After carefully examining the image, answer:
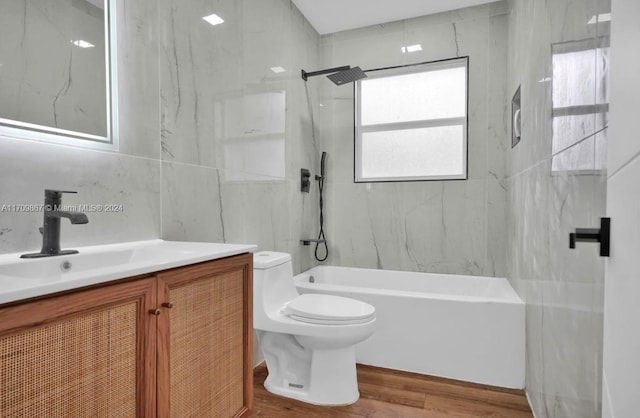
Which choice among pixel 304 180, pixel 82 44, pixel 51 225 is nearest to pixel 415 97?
pixel 304 180

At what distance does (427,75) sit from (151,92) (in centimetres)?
240

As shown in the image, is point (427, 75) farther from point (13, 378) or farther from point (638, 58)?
point (13, 378)

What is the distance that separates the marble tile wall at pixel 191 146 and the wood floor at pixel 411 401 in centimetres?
96

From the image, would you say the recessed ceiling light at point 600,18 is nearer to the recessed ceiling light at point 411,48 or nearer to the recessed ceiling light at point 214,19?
the recessed ceiling light at point 214,19

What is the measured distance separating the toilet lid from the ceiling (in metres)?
2.32

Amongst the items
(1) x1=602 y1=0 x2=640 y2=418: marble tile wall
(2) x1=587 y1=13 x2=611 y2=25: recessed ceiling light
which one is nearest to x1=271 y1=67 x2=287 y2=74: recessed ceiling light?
(2) x1=587 y1=13 x2=611 y2=25: recessed ceiling light

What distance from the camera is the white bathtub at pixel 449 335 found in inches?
84.7

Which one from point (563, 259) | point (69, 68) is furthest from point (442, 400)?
point (69, 68)

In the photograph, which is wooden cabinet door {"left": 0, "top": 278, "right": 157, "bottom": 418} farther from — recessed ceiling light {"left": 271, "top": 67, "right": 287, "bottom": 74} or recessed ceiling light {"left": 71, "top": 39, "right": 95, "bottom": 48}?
recessed ceiling light {"left": 271, "top": 67, "right": 287, "bottom": 74}

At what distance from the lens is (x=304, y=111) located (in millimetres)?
3068

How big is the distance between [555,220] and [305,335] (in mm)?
1273

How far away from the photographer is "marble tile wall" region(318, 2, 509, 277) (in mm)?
2883

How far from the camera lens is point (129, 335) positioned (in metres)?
0.88

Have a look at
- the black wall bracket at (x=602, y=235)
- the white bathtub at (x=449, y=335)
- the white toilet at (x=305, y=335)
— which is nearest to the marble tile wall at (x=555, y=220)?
the white bathtub at (x=449, y=335)
